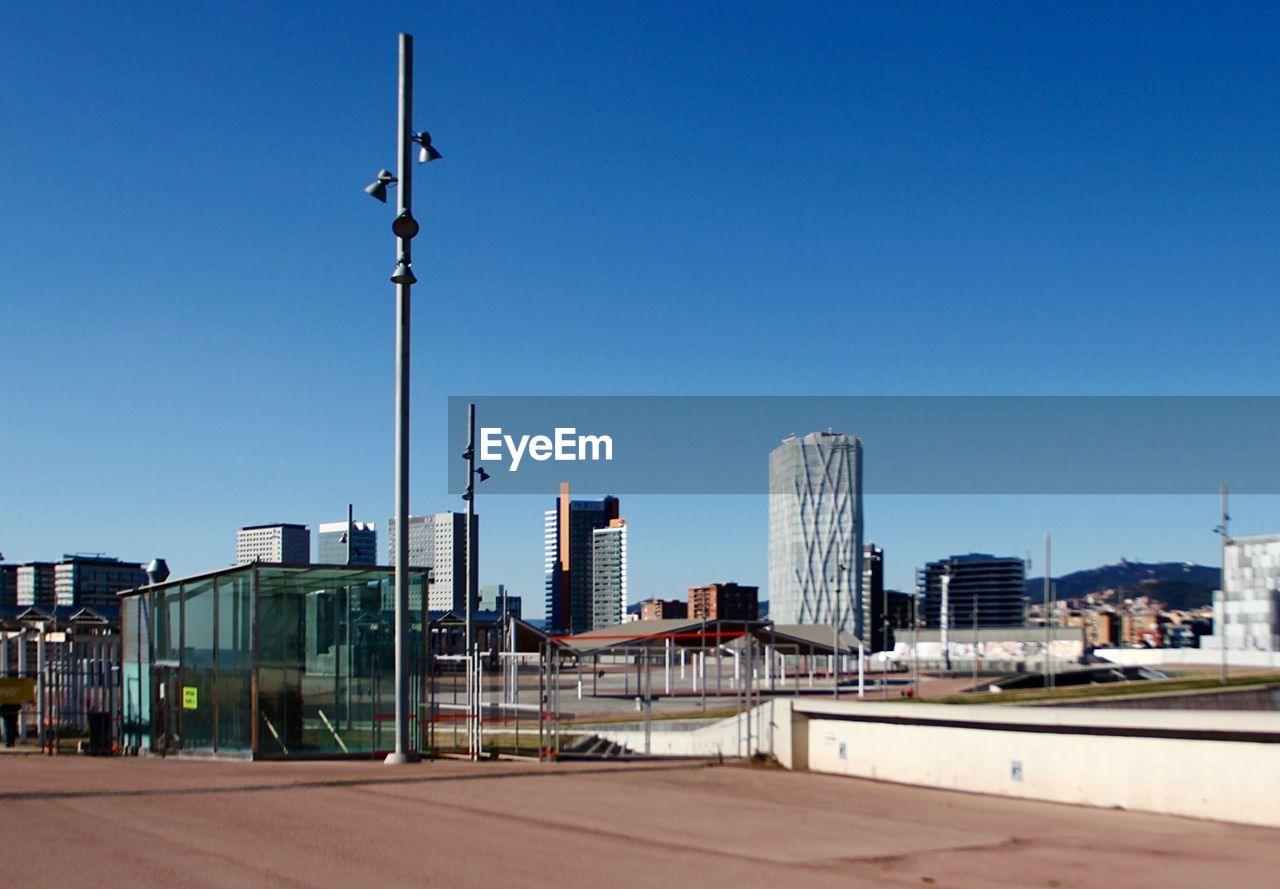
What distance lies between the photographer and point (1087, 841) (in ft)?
32.8

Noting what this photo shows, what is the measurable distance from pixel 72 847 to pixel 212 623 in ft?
32.8

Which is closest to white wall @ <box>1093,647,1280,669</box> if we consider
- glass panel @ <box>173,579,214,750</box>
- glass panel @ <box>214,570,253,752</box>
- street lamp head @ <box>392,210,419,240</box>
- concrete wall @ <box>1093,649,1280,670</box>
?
concrete wall @ <box>1093,649,1280,670</box>

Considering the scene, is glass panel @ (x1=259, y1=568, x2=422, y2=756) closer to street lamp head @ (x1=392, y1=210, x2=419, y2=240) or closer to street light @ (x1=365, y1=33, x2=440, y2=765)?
street light @ (x1=365, y1=33, x2=440, y2=765)

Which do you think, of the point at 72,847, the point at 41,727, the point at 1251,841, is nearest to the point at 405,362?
the point at 72,847

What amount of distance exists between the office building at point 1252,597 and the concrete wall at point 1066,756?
275 feet

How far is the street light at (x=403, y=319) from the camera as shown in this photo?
16.2 meters

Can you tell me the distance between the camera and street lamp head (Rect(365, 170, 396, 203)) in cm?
1638

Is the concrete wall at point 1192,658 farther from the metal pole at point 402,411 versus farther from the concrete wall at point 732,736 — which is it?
Answer: the metal pole at point 402,411

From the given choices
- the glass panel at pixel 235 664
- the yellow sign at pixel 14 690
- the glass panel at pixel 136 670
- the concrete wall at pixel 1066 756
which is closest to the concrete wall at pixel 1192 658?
the concrete wall at pixel 1066 756

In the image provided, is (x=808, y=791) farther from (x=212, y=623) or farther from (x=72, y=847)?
(x=212, y=623)

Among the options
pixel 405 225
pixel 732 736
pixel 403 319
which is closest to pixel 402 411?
pixel 403 319

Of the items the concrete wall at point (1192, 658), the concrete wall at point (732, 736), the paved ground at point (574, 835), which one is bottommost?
the concrete wall at point (1192, 658)

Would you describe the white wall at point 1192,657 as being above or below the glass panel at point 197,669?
below

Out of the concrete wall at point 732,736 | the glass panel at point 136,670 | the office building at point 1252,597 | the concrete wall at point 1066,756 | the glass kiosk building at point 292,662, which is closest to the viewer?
the concrete wall at point 1066,756
